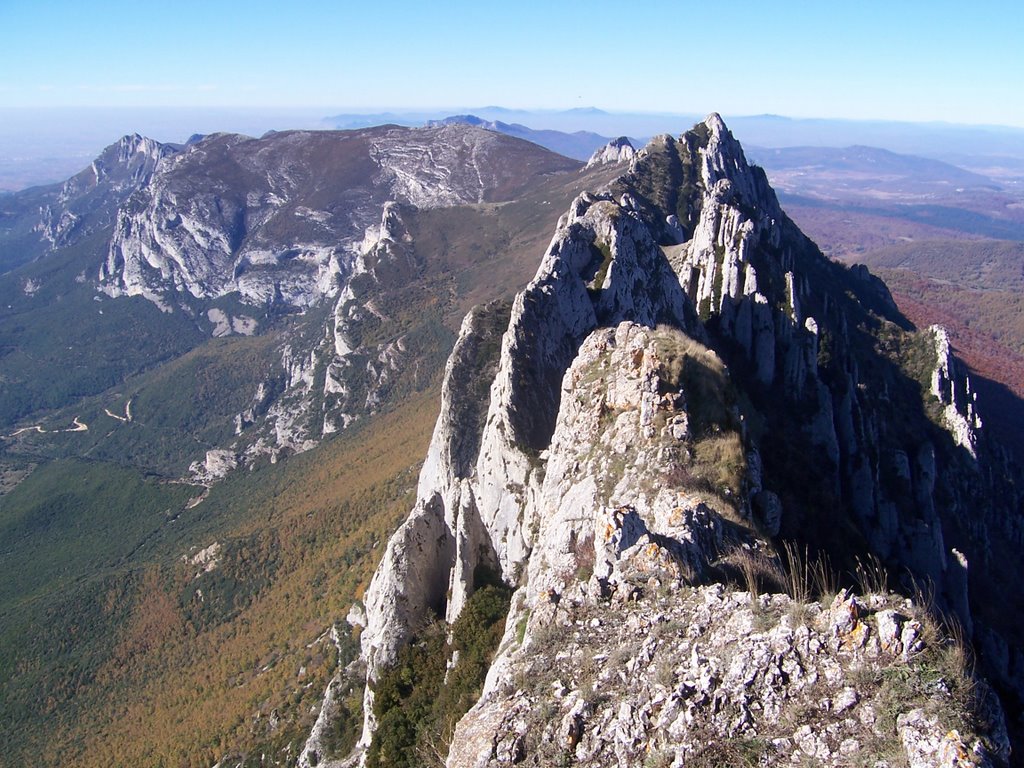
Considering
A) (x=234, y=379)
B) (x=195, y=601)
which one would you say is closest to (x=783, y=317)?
(x=195, y=601)

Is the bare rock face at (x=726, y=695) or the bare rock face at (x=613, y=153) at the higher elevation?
the bare rock face at (x=613, y=153)

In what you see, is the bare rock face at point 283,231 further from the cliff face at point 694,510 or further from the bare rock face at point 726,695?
the bare rock face at point 726,695

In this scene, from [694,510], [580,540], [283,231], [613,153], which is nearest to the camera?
[694,510]

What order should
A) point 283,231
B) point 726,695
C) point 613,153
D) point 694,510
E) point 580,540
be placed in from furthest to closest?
point 283,231, point 613,153, point 580,540, point 694,510, point 726,695

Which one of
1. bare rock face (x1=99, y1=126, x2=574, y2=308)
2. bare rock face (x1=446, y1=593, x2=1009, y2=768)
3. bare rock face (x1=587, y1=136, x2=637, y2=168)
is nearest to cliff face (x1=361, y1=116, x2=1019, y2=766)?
bare rock face (x1=446, y1=593, x2=1009, y2=768)

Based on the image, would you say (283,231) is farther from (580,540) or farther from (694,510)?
(694,510)

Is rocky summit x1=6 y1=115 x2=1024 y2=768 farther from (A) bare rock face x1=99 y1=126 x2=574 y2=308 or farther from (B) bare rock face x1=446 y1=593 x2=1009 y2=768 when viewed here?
(A) bare rock face x1=99 y1=126 x2=574 y2=308

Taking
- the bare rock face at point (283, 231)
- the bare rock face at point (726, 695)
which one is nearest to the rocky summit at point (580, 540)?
the bare rock face at point (726, 695)

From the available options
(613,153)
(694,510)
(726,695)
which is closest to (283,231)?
(613,153)

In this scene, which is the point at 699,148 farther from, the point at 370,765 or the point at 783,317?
the point at 370,765
